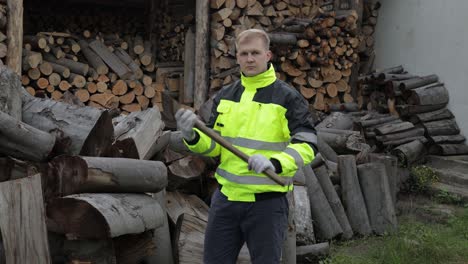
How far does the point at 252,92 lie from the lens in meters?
3.13

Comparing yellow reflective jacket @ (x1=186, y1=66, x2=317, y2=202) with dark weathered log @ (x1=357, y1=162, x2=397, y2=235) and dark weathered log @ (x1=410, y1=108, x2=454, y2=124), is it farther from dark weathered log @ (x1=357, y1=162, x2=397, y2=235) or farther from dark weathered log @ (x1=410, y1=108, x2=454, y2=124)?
dark weathered log @ (x1=410, y1=108, x2=454, y2=124)

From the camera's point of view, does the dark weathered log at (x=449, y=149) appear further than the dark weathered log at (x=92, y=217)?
Yes

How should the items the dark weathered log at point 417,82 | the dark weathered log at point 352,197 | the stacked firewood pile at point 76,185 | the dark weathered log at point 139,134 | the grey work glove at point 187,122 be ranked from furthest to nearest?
the dark weathered log at point 417,82 < the dark weathered log at point 352,197 < the dark weathered log at point 139,134 < the stacked firewood pile at point 76,185 < the grey work glove at point 187,122

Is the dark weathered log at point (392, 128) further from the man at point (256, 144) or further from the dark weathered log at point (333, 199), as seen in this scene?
the man at point (256, 144)

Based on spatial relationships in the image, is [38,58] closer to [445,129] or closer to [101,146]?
[101,146]

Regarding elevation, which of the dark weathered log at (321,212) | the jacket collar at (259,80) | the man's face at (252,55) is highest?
the man's face at (252,55)

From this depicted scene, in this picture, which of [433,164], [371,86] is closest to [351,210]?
[433,164]

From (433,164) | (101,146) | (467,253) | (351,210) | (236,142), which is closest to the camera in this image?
(236,142)

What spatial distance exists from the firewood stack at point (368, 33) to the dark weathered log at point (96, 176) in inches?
248

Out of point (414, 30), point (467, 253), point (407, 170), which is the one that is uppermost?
point (414, 30)

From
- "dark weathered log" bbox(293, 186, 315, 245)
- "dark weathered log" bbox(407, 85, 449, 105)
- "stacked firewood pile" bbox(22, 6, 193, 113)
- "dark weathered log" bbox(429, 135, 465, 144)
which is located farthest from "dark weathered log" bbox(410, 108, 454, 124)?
"stacked firewood pile" bbox(22, 6, 193, 113)

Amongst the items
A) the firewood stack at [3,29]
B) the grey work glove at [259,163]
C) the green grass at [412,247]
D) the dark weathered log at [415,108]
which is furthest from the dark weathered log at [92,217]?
the dark weathered log at [415,108]

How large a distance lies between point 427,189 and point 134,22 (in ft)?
21.6

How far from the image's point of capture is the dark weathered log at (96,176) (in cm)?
369
